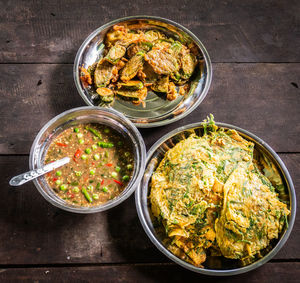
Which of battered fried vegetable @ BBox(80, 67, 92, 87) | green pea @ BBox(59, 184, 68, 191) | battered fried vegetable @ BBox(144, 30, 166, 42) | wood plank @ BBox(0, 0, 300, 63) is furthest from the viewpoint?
wood plank @ BBox(0, 0, 300, 63)

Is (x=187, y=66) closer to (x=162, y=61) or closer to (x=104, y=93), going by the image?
(x=162, y=61)

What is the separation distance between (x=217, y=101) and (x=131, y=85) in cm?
67

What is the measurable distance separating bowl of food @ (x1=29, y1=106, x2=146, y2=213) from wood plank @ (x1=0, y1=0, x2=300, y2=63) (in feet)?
2.04

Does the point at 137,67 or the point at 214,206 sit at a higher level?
the point at 137,67

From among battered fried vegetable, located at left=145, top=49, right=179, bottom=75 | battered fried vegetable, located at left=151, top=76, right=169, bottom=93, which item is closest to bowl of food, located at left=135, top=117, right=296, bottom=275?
battered fried vegetable, located at left=151, top=76, right=169, bottom=93

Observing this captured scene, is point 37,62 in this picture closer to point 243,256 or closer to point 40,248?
point 40,248

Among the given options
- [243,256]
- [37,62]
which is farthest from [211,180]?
[37,62]

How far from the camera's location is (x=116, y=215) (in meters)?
2.15

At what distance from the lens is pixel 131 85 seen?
7.24 ft

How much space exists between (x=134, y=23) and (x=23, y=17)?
0.90m

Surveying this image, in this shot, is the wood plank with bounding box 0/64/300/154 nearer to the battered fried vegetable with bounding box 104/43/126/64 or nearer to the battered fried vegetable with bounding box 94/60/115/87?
the battered fried vegetable with bounding box 94/60/115/87

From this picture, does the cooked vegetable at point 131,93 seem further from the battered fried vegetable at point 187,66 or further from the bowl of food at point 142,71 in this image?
the battered fried vegetable at point 187,66

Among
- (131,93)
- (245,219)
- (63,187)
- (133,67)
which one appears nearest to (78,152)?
(63,187)

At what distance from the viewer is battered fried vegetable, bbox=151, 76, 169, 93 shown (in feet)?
7.30
